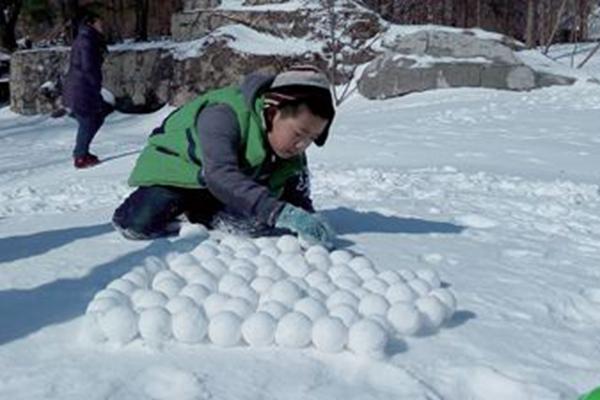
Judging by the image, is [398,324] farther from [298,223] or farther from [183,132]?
[183,132]

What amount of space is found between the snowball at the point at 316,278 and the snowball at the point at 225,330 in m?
0.46

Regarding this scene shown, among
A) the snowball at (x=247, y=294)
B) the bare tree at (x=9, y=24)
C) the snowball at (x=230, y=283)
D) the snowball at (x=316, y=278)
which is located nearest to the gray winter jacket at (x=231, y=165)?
the snowball at (x=316, y=278)

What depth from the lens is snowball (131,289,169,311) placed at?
2.35 metres

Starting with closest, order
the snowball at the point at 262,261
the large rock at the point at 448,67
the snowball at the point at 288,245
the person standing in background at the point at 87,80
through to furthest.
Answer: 1. the snowball at the point at 262,261
2. the snowball at the point at 288,245
3. the person standing in background at the point at 87,80
4. the large rock at the point at 448,67

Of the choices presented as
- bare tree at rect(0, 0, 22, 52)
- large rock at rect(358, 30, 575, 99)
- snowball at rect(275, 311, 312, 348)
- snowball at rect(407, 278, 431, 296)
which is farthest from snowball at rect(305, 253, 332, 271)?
bare tree at rect(0, 0, 22, 52)

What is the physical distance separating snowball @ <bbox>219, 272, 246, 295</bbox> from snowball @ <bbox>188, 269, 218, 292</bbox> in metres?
0.03

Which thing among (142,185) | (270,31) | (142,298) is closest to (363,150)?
(142,185)

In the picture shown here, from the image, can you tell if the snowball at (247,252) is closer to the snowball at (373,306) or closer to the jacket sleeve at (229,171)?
the jacket sleeve at (229,171)

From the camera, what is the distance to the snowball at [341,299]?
2.41 m

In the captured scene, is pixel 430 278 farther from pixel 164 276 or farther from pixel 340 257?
pixel 164 276

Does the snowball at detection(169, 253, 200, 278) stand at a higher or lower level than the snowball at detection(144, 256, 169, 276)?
higher

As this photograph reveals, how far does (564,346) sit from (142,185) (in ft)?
6.70

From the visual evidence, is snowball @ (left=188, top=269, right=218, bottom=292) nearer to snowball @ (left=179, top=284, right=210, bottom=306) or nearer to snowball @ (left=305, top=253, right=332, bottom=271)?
snowball @ (left=179, top=284, right=210, bottom=306)

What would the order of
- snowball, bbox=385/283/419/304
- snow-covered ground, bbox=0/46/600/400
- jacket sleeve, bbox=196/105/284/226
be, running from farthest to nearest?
1. jacket sleeve, bbox=196/105/284/226
2. snowball, bbox=385/283/419/304
3. snow-covered ground, bbox=0/46/600/400
